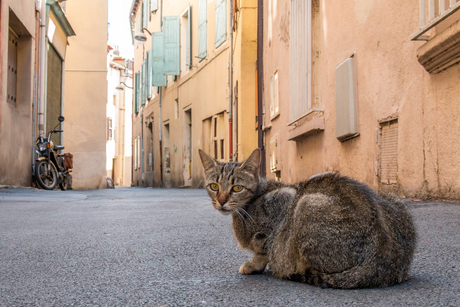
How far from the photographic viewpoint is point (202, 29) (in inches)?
681

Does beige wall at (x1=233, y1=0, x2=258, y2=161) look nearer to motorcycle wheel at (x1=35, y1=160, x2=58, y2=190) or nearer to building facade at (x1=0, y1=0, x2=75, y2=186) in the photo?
motorcycle wheel at (x1=35, y1=160, x2=58, y2=190)

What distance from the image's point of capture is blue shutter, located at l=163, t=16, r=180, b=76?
20.1m

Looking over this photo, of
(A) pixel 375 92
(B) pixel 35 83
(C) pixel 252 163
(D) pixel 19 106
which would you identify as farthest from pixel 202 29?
(C) pixel 252 163

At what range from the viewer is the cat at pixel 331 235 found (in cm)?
187

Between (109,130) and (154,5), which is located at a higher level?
(154,5)

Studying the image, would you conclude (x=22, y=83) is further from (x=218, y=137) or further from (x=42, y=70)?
(x=218, y=137)

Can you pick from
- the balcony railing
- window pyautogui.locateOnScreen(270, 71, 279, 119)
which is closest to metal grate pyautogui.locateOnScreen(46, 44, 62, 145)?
window pyautogui.locateOnScreen(270, 71, 279, 119)

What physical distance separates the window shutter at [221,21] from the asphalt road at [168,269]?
11.5 meters

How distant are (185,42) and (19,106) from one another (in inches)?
382

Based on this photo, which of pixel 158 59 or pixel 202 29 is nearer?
pixel 202 29

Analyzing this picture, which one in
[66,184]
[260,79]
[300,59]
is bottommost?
[66,184]

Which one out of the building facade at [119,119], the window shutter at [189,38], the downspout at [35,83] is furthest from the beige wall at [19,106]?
the building facade at [119,119]

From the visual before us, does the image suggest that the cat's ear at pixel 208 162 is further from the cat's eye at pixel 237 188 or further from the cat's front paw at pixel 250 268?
the cat's front paw at pixel 250 268

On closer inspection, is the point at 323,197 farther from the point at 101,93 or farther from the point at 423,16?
the point at 101,93
